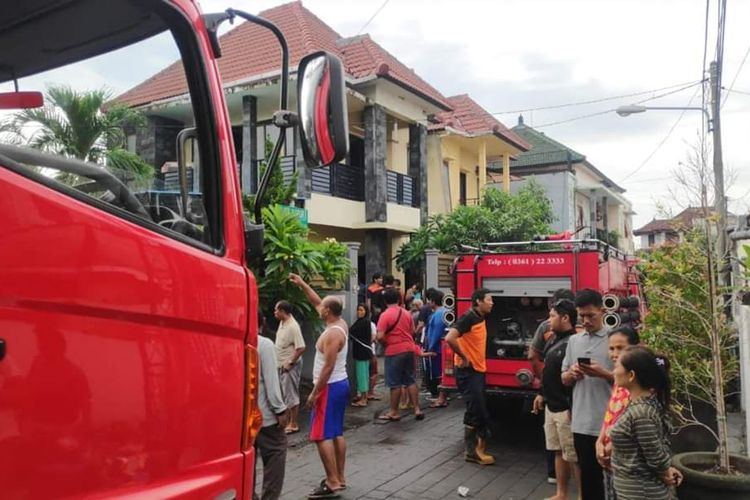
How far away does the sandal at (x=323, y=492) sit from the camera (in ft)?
17.8

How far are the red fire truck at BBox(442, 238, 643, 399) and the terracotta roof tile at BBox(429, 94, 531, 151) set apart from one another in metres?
11.9

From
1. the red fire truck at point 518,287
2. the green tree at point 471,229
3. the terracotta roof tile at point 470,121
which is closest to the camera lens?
the red fire truck at point 518,287

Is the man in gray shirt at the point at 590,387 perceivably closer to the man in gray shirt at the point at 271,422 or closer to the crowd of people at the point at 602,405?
the crowd of people at the point at 602,405

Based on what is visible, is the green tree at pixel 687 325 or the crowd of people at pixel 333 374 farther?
the green tree at pixel 687 325

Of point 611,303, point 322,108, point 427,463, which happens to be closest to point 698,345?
point 611,303

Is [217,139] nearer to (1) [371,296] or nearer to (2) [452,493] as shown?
(2) [452,493]

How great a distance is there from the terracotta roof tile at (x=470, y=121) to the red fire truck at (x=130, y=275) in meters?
17.3

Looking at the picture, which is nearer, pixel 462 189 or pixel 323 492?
pixel 323 492

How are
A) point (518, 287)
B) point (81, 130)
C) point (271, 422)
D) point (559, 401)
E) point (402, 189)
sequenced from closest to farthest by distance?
point (81, 130), point (271, 422), point (559, 401), point (518, 287), point (402, 189)

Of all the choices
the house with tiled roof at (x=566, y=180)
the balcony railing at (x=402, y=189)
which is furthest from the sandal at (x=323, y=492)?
the house with tiled roof at (x=566, y=180)

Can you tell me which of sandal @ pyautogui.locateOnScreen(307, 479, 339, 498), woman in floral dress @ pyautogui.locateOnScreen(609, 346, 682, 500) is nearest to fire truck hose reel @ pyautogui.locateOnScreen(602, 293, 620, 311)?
woman in floral dress @ pyautogui.locateOnScreen(609, 346, 682, 500)

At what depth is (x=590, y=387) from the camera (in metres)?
4.46

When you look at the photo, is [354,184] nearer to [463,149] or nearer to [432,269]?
[432,269]

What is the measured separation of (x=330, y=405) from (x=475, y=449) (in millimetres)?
1897
